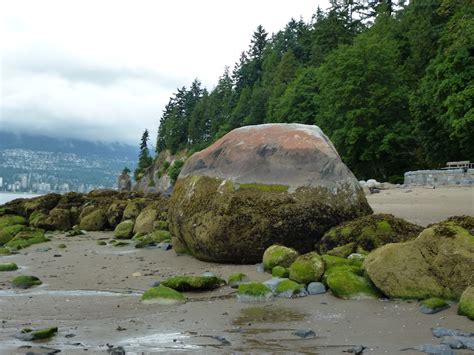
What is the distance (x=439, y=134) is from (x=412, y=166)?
5876 mm

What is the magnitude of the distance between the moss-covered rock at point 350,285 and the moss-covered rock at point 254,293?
87cm

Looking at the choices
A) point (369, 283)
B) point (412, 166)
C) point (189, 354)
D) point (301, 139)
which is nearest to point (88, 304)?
point (189, 354)

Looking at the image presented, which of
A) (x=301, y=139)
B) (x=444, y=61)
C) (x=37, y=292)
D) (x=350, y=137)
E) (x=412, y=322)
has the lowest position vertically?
(x=37, y=292)

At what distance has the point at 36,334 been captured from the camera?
17.4ft

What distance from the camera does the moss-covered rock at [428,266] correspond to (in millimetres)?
6156

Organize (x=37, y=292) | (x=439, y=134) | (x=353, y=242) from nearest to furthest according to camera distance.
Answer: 1. (x=37, y=292)
2. (x=353, y=242)
3. (x=439, y=134)

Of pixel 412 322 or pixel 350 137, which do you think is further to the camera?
pixel 350 137

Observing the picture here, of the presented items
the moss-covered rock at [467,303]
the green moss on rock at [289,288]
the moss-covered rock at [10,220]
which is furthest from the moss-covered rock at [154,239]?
the moss-covered rock at [467,303]

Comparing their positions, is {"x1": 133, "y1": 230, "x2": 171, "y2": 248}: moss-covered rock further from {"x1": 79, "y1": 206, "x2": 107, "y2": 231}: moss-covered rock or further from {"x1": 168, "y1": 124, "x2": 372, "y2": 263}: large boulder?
{"x1": 79, "y1": 206, "x2": 107, "y2": 231}: moss-covered rock

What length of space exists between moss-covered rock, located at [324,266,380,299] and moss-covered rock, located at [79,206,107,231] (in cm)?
1478

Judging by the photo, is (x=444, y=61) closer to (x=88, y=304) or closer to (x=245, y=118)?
(x=88, y=304)

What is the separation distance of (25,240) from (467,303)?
13.3 m

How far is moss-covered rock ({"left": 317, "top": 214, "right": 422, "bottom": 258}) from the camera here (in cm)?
892

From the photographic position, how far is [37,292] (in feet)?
27.2
